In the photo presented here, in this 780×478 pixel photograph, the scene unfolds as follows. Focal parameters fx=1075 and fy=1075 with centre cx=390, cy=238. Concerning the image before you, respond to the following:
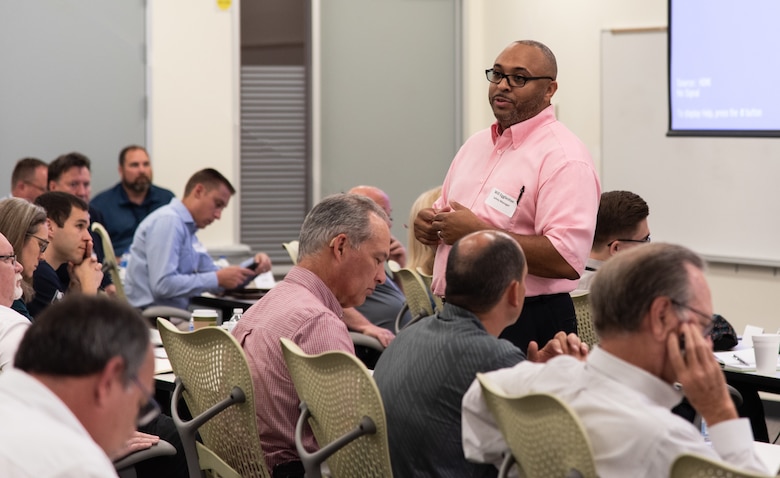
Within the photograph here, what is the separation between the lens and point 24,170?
7.20 metres

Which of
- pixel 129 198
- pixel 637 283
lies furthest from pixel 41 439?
pixel 129 198

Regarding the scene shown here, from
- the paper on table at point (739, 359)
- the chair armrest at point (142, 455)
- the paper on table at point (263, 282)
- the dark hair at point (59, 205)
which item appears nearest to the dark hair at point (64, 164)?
the paper on table at point (263, 282)

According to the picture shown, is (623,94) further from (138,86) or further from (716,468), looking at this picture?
(716,468)

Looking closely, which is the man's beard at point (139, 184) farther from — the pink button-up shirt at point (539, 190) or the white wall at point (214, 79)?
the pink button-up shirt at point (539, 190)

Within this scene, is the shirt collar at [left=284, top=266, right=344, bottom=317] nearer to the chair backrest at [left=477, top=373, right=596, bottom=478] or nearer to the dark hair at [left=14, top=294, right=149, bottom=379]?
the chair backrest at [left=477, top=373, right=596, bottom=478]

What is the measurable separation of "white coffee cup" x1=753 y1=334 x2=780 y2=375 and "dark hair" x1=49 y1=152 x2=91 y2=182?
4.90m

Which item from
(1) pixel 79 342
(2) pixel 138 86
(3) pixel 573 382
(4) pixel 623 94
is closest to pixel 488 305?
(3) pixel 573 382

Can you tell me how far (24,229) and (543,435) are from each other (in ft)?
8.80

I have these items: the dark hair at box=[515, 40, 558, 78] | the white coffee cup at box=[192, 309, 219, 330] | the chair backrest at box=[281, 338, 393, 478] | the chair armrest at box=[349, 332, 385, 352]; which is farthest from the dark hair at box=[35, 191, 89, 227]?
the chair backrest at box=[281, 338, 393, 478]

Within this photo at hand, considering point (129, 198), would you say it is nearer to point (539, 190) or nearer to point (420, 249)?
point (420, 249)

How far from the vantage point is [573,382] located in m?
2.11

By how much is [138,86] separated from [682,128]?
13.0ft

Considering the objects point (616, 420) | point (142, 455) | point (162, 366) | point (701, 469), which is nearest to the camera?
point (701, 469)

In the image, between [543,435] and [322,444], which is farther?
[322,444]
